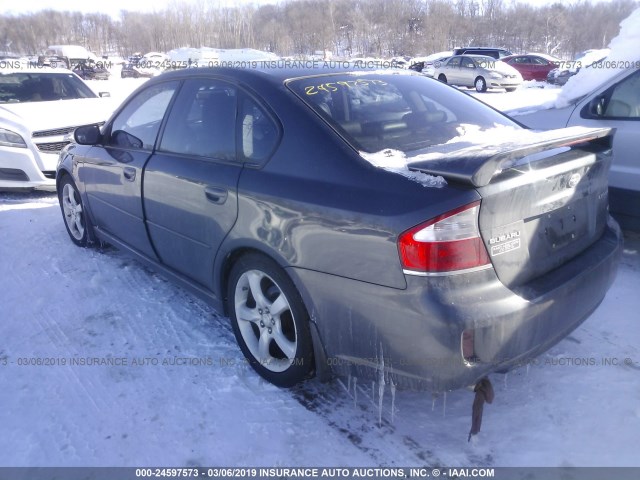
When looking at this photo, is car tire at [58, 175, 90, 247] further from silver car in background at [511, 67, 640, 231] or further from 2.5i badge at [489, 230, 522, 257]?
silver car in background at [511, 67, 640, 231]

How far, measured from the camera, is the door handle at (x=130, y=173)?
3395 mm

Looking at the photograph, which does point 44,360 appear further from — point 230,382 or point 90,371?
point 230,382

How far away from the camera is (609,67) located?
4344 millimetres

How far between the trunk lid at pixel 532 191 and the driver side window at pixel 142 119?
6.36 feet

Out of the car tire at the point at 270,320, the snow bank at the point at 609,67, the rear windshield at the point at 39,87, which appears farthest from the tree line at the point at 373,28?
the car tire at the point at 270,320

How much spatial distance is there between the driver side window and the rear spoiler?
1.91 m

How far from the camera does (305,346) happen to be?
2410mm

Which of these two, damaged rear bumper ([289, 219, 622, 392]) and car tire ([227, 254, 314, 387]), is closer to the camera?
damaged rear bumper ([289, 219, 622, 392])

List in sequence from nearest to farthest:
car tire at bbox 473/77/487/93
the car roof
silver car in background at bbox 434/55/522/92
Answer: the car roof, silver car in background at bbox 434/55/522/92, car tire at bbox 473/77/487/93

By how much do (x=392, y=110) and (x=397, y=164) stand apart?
0.70 m

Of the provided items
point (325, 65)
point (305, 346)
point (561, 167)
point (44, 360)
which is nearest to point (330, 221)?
point (305, 346)

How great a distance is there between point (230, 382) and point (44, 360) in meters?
1.16

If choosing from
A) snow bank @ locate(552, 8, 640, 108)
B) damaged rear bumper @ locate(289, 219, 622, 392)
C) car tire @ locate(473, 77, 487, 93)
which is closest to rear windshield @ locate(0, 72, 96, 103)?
snow bank @ locate(552, 8, 640, 108)

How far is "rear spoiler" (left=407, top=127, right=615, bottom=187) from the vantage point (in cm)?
192
